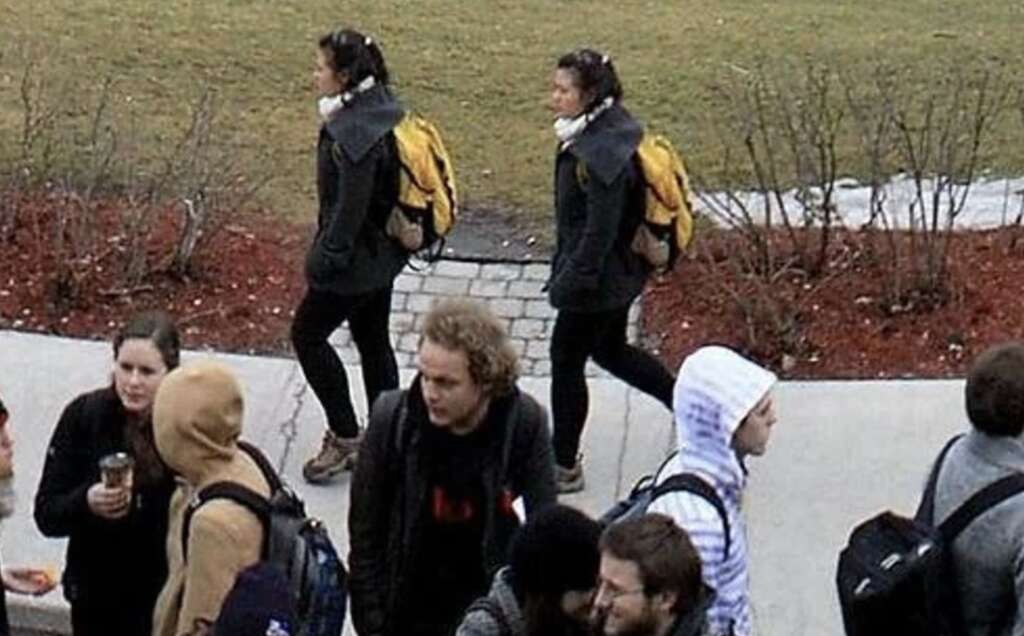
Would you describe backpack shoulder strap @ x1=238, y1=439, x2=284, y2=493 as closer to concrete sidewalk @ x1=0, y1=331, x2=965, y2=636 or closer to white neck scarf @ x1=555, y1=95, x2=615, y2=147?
concrete sidewalk @ x1=0, y1=331, x2=965, y2=636

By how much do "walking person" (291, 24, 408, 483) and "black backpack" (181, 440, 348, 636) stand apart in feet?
7.05

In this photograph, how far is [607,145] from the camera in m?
7.41

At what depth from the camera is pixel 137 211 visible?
998cm

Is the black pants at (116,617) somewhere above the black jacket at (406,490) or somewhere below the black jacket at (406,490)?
below

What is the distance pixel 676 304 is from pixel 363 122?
2541 mm

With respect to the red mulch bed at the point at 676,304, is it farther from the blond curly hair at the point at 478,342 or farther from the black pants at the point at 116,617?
the blond curly hair at the point at 478,342

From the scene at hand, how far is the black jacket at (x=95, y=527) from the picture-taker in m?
5.72

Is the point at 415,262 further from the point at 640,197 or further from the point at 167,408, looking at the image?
the point at 167,408

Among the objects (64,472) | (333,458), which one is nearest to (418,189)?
(333,458)

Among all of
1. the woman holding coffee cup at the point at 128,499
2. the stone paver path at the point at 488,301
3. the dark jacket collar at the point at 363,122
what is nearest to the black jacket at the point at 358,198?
the dark jacket collar at the point at 363,122

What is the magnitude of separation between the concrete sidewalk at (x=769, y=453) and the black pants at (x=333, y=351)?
0.98 ft

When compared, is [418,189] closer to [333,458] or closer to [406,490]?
[333,458]

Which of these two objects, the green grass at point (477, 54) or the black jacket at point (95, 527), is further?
the green grass at point (477, 54)

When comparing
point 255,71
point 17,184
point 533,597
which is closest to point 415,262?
point 17,184
